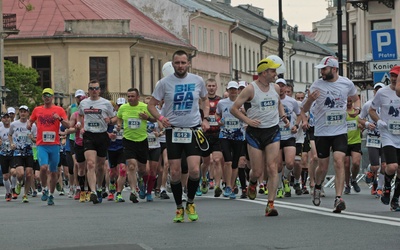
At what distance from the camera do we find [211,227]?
51.4ft

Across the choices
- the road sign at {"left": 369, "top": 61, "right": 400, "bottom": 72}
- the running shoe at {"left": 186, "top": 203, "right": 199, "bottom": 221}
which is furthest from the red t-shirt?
the running shoe at {"left": 186, "top": 203, "right": 199, "bottom": 221}

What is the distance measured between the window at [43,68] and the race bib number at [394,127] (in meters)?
57.6

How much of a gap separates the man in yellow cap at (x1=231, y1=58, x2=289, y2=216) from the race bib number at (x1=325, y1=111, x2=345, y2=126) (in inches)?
26.0

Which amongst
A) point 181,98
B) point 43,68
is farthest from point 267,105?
point 43,68

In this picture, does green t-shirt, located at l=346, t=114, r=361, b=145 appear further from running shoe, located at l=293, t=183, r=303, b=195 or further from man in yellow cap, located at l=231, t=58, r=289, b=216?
man in yellow cap, located at l=231, t=58, r=289, b=216

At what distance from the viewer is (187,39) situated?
87.7m

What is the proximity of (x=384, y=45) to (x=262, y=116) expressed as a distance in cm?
1049

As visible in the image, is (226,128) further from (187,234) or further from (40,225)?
(187,234)

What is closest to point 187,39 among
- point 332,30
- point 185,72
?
point 332,30

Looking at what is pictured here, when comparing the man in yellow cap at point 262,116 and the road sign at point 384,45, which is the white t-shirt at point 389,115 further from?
the road sign at point 384,45

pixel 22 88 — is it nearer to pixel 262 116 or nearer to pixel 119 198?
pixel 119 198

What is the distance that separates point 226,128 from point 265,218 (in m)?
7.52

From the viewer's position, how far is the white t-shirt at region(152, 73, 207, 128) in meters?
17.5

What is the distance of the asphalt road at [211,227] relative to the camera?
1334cm
